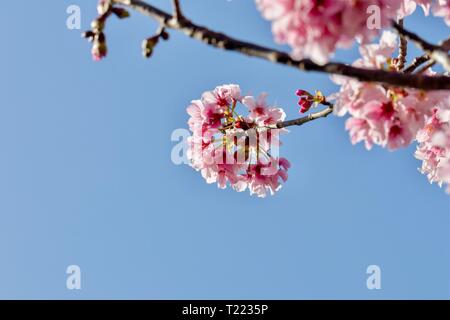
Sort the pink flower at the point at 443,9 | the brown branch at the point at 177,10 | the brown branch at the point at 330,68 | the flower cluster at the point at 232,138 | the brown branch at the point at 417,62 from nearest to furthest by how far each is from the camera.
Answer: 1. the brown branch at the point at 330,68
2. the brown branch at the point at 177,10
3. the pink flower at the point at 443,9
4. the brown branch at the point at 417,62
5. the flower cluster at the point at 232,138

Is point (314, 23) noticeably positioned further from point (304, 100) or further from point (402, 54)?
point (304, 100)

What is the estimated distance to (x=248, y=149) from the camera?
14.9ft

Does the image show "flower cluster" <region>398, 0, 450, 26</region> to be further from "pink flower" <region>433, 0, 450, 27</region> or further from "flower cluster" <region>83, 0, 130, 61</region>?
"flower cluster" <region>83, 0, 130, 61</region>

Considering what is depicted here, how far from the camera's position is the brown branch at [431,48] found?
215cm

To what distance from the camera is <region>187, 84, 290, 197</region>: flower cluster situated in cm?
449

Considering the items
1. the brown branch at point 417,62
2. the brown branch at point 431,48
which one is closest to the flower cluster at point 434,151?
the brown branch at point 417,62

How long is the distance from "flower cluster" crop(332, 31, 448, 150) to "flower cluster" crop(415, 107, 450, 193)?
4.11 ft

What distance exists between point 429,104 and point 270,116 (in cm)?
198

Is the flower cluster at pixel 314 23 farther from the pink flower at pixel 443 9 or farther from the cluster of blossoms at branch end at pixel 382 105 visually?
the pink flower at pixel 443 9

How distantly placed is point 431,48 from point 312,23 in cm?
54

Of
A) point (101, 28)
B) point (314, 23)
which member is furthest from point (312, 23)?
point (101, 28)

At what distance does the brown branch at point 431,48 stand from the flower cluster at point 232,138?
2.07m

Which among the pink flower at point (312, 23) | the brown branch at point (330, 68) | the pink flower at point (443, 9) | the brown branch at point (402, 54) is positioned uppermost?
the brown branch at point (402, 54)

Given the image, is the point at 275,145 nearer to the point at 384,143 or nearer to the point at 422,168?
the point at 422,168
